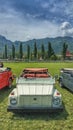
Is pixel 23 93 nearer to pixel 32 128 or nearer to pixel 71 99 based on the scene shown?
pixel 32 128

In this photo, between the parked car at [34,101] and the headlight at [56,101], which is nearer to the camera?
the parked car at [34,101]

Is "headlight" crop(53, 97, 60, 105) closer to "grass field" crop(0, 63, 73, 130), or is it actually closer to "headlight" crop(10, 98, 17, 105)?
"grass field" crop(0, 63, 73, 130)

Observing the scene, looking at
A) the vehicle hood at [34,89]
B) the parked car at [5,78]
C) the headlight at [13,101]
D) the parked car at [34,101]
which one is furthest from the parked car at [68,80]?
→ the headlight at [13,101]

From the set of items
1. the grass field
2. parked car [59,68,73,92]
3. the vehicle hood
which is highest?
the vehicle hood

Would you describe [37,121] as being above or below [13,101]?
below

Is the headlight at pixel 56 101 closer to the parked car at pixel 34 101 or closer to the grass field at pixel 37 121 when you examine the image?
the parked car at pixel 34 101

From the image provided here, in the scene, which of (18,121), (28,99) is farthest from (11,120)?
(28,99)

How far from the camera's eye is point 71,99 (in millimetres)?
12062

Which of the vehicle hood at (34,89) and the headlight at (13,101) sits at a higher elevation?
the vehicle hood at (34,89)

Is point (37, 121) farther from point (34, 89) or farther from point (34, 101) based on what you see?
point (34, 89)

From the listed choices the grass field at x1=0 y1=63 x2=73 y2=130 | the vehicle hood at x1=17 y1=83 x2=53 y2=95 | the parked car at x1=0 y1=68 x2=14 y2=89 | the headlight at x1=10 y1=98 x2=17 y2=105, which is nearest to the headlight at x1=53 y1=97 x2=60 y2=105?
the vehicle hood at x1=17 y1=83 x2=53 y2=95

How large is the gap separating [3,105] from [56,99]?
10.4 ft

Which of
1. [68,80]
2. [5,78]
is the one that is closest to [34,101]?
[68,80]

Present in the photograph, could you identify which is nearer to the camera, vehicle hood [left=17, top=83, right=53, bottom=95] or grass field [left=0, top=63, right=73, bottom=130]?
grass field [left=0, top=63, right=73, bottom=130]
